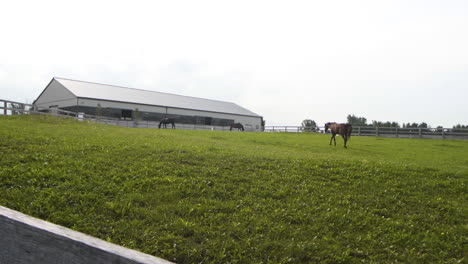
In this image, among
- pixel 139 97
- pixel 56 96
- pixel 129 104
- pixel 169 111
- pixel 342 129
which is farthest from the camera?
pixel 139 97

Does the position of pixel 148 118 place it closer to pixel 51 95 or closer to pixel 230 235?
pixel 51 95

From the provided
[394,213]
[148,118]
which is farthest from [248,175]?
[148,118]

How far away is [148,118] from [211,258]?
4593 centimetres

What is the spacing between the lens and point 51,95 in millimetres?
47094

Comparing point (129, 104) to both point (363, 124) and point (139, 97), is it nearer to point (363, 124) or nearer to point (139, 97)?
point (139, 97)

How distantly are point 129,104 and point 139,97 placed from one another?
186 inches

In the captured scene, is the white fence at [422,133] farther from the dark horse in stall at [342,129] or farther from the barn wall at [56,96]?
the barn wall at [56,96]

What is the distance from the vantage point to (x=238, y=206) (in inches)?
229

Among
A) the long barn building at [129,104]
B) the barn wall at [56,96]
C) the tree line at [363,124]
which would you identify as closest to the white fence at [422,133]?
the tree line at [363,124]

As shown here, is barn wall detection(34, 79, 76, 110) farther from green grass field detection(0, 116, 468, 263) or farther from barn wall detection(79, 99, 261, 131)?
green grass field detection(0, 116, 468, 263)

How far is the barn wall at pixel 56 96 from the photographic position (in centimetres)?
4302

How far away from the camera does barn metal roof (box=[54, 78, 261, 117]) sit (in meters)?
45.3

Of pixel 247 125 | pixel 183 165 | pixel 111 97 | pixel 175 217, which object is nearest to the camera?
pixel 175 217

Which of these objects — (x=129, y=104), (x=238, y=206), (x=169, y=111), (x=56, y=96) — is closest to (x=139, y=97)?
(x=129, y=104)
